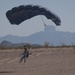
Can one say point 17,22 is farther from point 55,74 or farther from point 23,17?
point 55,74

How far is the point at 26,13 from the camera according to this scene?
26078 millimetres

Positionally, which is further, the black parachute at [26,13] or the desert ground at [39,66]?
the black parachute at [26,13]

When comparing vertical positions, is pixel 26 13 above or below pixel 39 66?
above

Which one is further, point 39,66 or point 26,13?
point 39,66

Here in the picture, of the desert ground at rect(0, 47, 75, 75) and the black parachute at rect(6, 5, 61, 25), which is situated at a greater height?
the black parachute at rect(6, 5, 61, 25)

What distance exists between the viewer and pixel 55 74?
66.2 feet

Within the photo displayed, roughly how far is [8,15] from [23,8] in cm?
136

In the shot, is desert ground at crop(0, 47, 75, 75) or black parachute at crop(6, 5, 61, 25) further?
black parachute at crop(6, 5, 61, 25)

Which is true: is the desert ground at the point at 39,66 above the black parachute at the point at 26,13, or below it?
below

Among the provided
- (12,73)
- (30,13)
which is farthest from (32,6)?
(12,73)

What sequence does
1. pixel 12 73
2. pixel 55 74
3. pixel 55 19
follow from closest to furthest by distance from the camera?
pixel 55 74 → pixel 12 73 → pixel 55 19

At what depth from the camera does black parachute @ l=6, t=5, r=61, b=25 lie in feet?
79.4

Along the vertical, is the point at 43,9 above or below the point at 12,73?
above

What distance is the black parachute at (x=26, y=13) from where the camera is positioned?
79.4 feet
